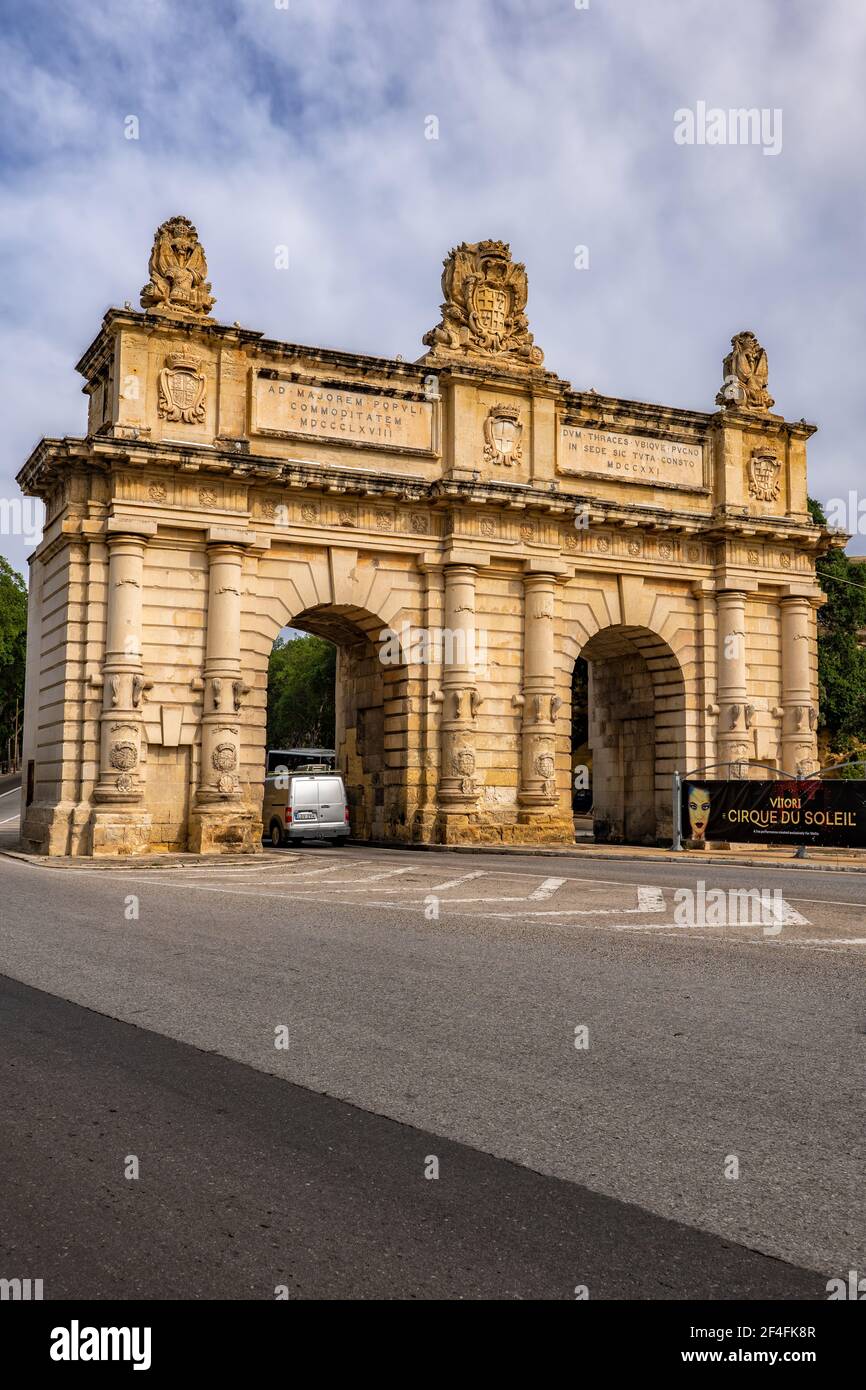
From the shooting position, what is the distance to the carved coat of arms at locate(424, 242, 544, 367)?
28.5 metres

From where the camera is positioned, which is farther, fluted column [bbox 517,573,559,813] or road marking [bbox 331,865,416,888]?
fluted column [bbox 517,573,559,813]

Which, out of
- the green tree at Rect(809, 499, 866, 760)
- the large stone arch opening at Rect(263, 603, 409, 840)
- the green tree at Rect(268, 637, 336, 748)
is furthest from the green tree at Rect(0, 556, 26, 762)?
the green tree at Rect(809, 499, 866, 760)

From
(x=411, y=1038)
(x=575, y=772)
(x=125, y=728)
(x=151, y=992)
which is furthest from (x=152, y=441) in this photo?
(x=575, y=772)

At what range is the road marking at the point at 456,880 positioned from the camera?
16.0 meters

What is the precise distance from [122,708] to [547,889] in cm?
1118

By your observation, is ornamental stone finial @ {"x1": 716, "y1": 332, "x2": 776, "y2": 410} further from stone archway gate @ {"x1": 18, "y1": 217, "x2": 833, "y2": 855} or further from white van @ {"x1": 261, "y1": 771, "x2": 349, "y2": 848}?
white van @ {"x1": 261, "y1": 771, "x2": 349, "y2": 848}

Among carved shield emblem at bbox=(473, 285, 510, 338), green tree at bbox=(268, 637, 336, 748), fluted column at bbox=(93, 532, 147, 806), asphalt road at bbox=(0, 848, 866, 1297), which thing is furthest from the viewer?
green tree at bbox=(268, 637, 336, 748)

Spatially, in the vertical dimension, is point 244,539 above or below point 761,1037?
above

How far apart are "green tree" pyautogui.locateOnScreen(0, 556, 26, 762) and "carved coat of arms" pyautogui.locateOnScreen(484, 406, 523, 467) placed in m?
47.4

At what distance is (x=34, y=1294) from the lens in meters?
3.41

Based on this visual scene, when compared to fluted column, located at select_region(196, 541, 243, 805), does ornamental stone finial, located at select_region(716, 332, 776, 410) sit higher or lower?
higher

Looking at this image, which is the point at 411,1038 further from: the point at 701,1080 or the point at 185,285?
the point at 185,285

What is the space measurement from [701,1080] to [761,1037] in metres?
1.06
